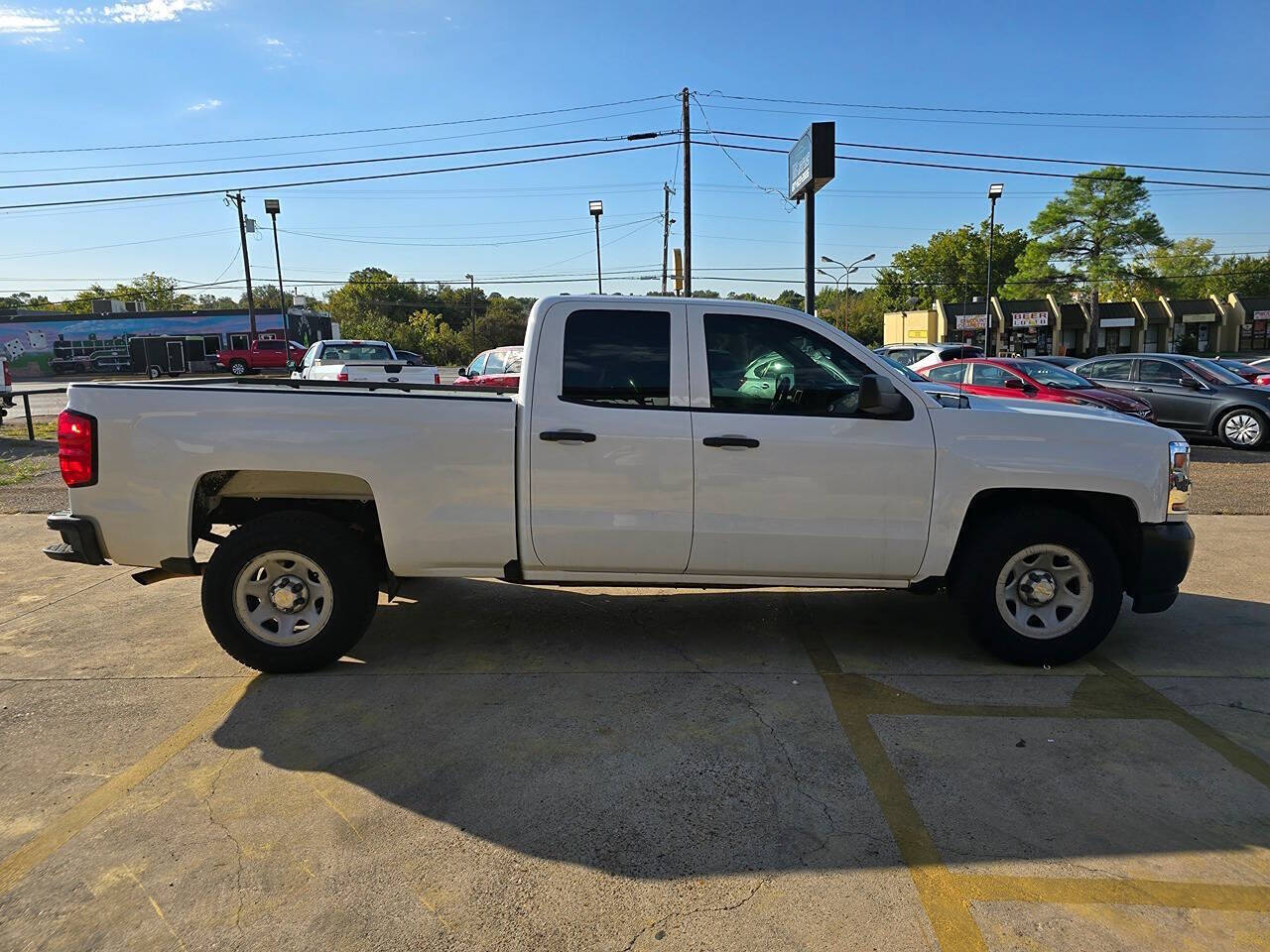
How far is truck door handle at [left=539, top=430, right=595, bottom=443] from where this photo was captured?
4309mm

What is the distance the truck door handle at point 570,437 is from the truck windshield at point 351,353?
57.1 feet

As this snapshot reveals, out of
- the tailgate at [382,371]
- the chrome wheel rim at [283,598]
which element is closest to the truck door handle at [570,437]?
the chrome wheel rim at [283,598]

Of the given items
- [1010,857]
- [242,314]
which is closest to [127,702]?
[1010,857]

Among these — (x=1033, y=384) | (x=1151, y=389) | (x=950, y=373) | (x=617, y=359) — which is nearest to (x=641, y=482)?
(x=617, y=359)

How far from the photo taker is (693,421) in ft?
14.3

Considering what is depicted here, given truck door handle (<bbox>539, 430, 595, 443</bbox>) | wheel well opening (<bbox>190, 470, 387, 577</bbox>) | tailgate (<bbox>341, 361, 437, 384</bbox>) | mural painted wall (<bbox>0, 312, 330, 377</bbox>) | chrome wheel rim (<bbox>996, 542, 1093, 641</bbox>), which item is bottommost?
chrome wheel rim (<bbox>996, 542, 1093, 641</bbox>)

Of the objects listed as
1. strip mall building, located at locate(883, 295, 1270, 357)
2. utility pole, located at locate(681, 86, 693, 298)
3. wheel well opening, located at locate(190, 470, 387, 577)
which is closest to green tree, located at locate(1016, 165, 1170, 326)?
strip mall building, located at locate(883, 295, 1270, 357)

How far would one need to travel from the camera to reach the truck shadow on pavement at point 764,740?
3.02 meters

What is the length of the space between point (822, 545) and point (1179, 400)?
1314cm

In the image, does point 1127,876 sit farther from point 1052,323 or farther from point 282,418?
point 1052,323

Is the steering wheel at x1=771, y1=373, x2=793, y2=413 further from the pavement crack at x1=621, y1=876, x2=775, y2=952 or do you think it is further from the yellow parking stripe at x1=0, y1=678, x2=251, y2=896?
the yellow parking stripe at x1=0, y1=678, x2=251, y2=896

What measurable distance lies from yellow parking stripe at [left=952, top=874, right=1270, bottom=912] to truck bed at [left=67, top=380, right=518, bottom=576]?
8.91 ft

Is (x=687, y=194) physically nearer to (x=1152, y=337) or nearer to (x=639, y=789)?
(x=639, y=789)

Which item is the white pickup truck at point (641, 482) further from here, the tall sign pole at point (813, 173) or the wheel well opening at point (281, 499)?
the tall sign pole at point (813, 173)
